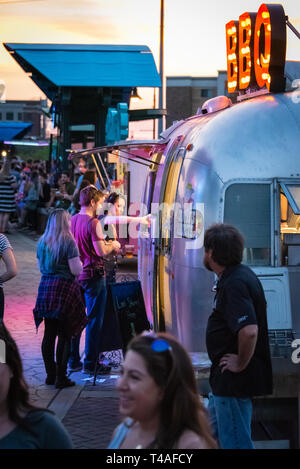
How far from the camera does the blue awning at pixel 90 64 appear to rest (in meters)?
29.2

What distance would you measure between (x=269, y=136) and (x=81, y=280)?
123 inches

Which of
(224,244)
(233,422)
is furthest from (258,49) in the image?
(233,422)

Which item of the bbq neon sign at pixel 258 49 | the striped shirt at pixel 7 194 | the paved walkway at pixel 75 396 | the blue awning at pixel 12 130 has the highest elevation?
the blue awning at pixel 12 130

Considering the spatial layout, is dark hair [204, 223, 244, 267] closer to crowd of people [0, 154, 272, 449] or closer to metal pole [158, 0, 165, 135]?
crowd of people [0, 154, 272, 449]

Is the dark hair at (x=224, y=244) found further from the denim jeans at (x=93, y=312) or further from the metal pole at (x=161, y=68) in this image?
the metal pole at (x=161, y=68)

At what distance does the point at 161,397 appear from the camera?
10.5 ft

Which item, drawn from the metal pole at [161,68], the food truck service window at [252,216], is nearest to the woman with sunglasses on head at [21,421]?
the food truck service window at [252,216]

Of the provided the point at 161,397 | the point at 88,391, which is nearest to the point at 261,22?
the point at 88,391

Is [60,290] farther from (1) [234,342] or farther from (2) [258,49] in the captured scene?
(1) [234,342]

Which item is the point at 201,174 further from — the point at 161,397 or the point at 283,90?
the point at 161,397

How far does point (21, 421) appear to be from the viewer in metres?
3.41

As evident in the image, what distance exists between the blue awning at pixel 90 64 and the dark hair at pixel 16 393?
25.6m

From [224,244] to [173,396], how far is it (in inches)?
88.3

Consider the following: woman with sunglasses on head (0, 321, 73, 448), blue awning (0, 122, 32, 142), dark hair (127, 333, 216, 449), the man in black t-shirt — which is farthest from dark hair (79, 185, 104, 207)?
blue awning (0, 122, 32, 142)
